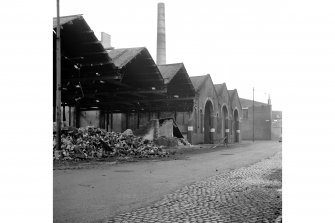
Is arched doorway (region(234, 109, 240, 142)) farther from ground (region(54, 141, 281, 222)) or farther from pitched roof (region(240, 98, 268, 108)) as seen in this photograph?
ground (region(54, 141, 281, 222))

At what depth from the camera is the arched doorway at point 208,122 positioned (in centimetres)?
3675

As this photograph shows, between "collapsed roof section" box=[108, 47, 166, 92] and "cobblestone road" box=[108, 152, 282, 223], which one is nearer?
"cobblestone road" box=[108, 152, 282, 223]

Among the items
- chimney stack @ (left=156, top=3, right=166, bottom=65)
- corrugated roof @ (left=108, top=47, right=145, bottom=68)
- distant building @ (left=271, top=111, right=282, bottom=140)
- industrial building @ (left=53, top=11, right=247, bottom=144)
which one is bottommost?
distant building @ (left=271, top=111, right=282, bottom=140)

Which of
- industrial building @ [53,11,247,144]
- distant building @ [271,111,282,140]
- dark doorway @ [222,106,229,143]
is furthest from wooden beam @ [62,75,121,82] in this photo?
distant building @ [271,111,282,140]

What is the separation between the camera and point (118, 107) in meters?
33.1

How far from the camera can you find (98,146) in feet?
53.6

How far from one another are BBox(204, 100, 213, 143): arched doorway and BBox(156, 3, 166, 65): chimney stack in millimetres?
6631

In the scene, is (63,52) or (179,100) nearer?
(63,52)

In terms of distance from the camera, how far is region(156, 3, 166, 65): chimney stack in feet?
115

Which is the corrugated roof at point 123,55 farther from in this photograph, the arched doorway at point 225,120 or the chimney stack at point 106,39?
the arched doorway at point 225,120

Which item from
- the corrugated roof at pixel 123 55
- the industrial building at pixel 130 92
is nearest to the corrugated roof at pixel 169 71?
the industrial building at pixel 130 92
